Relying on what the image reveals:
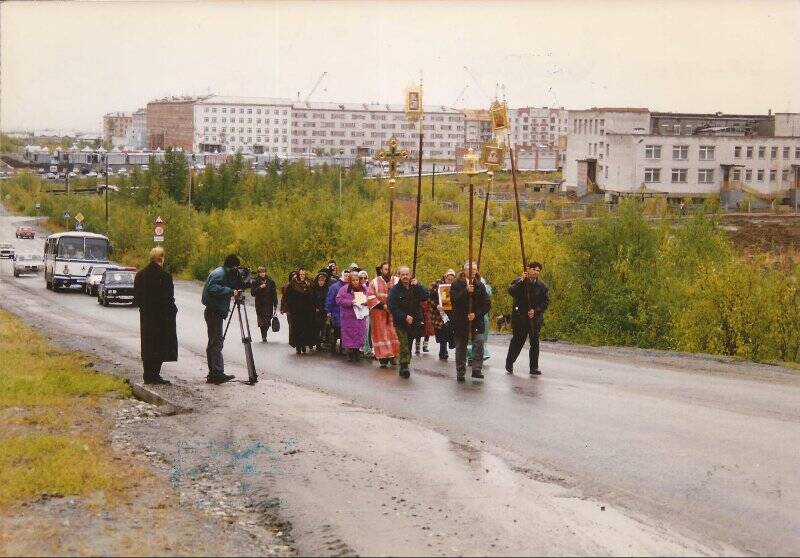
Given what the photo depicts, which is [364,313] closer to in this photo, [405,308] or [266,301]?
[405,308]

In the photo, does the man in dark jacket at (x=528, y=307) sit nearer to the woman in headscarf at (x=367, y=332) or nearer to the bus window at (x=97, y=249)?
the woman in headscarf at (x=367, y=332)

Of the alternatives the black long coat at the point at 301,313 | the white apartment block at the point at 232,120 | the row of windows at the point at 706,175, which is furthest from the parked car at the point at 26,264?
the white apartment block at the point at 232,120

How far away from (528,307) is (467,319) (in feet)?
4.97

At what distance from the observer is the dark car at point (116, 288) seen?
42.0 m

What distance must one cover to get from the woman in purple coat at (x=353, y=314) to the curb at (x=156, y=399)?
5286 mm

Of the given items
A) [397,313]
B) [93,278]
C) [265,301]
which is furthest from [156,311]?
[93,278]

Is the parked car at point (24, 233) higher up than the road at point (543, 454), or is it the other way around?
the road at point (543, 454)

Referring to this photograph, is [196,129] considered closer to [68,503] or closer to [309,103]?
[309,103]

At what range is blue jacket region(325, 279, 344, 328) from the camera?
75.0 ft

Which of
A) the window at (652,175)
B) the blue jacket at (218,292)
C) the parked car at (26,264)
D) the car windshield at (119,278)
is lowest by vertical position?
the parked car at (26,264)

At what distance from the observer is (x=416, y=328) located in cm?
1942

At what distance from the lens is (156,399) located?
16125 millimetres

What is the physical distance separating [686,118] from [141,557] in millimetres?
115249

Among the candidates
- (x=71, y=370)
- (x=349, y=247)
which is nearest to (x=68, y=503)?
(x=71, y=370)
